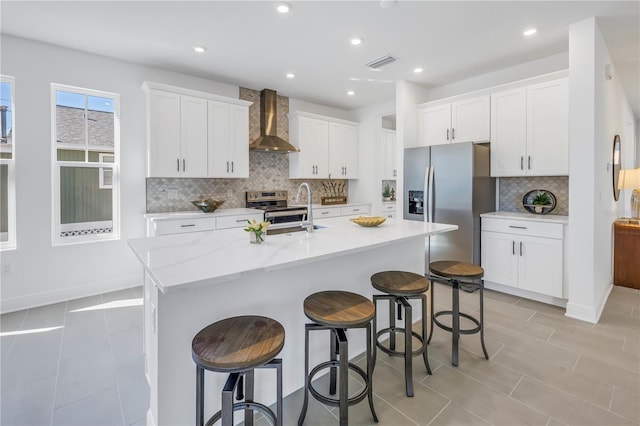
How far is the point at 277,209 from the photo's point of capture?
450 cm

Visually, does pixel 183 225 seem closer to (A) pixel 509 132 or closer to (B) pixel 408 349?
(B) pixel 408 349

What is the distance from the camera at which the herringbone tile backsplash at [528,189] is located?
12.0 ft

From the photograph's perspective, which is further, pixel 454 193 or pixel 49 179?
pixel 454 193

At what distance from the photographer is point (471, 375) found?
2.06 metres

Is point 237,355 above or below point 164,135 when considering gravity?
below

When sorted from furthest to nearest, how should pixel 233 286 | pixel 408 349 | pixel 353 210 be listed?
pixel 353 210, pixel 408 349, pixel 233 286

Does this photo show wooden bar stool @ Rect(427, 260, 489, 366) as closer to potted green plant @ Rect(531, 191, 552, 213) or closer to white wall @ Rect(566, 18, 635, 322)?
white wall @ Rect(566, 18, 635, 322)

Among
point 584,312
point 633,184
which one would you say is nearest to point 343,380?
point 584,312

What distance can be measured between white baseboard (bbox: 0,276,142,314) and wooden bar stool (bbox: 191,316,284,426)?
A: 3152 mm

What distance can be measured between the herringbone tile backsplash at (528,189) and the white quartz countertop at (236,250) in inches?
86.7

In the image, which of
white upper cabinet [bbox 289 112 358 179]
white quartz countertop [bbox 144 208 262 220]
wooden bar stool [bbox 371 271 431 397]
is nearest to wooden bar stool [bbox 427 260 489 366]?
wooden bar stool [bbox 371 271 431 397]

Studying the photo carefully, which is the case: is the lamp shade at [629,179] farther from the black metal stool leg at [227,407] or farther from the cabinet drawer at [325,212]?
the black metal stool leg at [227,407]

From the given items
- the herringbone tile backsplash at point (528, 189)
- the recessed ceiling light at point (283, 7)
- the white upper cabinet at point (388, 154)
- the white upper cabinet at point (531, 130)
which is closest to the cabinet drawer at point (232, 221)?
the recessed ceiling light at point (283, 7)

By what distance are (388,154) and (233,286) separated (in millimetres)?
5006
